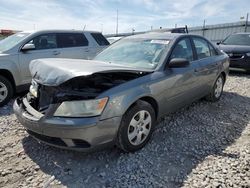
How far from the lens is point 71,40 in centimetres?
659

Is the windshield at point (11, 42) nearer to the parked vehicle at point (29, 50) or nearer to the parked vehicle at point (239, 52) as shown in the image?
the parked vehicle at point (29, 50)

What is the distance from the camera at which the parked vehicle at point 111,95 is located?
2.61 m

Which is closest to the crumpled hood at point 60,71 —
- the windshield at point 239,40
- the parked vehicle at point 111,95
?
the parked vehicle at point 111,95

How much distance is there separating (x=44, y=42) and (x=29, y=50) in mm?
581

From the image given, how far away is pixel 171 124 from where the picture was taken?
13.3ft

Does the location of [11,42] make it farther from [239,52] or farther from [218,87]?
[239,52]

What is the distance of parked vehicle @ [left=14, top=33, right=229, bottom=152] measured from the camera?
2611 mm

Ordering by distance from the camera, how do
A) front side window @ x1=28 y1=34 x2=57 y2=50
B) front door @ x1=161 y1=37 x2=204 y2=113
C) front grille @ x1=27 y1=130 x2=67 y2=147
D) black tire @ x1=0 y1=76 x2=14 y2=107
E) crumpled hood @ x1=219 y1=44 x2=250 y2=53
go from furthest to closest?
crumpled hood @ x1=219 y1=44 x2=250 y2=53, front side window @ x1=28 y1=34 x2=57 y2=50, black tire @ x1=0 y1=76 x2=14 y2=107, front door @ x1=161 y1=37 x2=204 y2=113, front grille @ x1=27 y1=130 x2=67 y2=147

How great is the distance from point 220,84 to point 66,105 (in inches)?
160

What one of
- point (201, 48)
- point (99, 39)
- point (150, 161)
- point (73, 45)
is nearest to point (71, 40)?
point (73, 45)

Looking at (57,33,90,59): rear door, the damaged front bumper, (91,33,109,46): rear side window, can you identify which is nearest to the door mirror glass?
(57,33,90,59): rear door

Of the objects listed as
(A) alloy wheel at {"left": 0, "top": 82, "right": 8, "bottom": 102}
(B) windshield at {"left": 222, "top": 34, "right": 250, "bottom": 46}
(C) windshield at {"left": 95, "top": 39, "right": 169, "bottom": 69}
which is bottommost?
(A) alloy wheel at {"left": 0, "top": 82, "right": 8, "bottom": 102}

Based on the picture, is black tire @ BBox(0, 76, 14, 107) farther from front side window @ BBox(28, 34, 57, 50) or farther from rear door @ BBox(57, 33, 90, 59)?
rear door @ BBox(57, 33, 90, 59)

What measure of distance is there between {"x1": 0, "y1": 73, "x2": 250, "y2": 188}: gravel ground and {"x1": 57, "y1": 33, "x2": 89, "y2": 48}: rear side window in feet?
9.55
